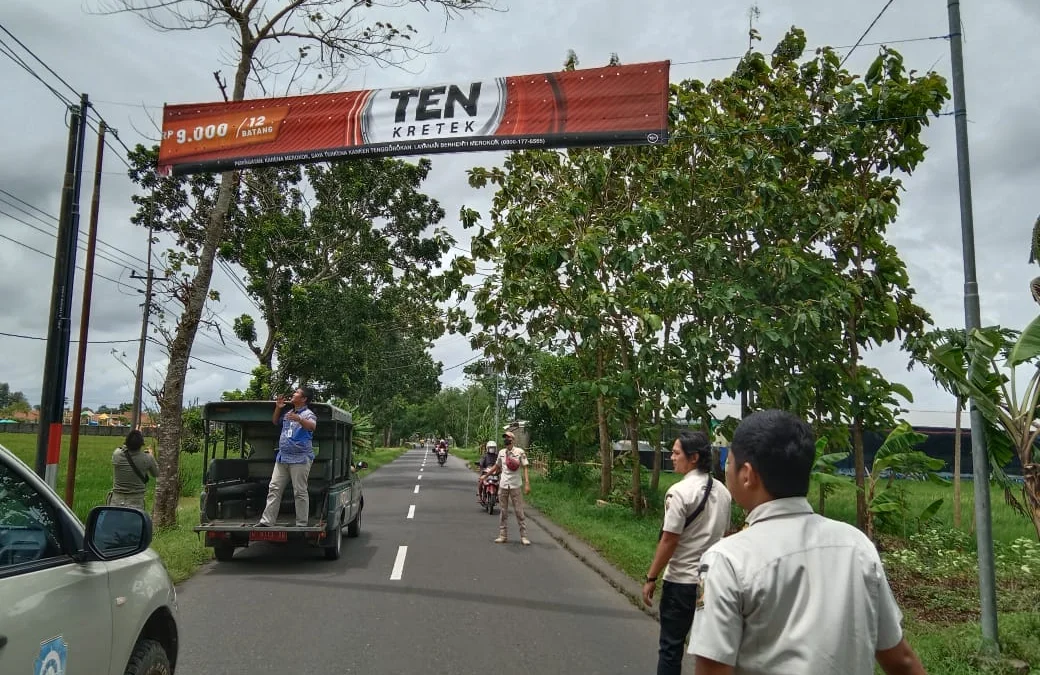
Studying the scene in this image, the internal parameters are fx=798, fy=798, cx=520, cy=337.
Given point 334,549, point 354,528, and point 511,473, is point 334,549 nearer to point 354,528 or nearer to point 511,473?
point 354,528

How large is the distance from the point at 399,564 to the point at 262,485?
2.49 metres

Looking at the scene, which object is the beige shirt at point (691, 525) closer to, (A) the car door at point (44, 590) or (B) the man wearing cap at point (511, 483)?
(A) the car door at point (44, 590)

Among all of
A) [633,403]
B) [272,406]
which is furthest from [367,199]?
[272,406]

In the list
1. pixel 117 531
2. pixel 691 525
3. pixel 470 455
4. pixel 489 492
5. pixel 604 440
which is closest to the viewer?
pixel 117 531

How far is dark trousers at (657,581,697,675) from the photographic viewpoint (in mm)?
4430

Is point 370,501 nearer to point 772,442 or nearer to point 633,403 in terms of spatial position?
point 633,403

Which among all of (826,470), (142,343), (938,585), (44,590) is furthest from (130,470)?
(142,343)

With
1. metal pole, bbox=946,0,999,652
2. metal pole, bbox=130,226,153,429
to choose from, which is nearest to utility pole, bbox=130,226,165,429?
metal pole, bbox=130,226,153,429

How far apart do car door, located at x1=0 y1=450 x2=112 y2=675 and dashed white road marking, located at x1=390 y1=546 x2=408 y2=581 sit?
21.6 ft

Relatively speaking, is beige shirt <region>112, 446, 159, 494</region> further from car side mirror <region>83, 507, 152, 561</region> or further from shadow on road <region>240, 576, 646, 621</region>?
car side mirror <region>83, 507, 152, 561</region>

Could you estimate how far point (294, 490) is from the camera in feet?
32.2

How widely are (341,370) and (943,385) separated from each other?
21.7 m

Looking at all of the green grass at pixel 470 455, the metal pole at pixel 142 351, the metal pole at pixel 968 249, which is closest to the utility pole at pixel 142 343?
the metal pole at pixel 142 351

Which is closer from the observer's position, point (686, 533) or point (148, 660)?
point (148, 660)
